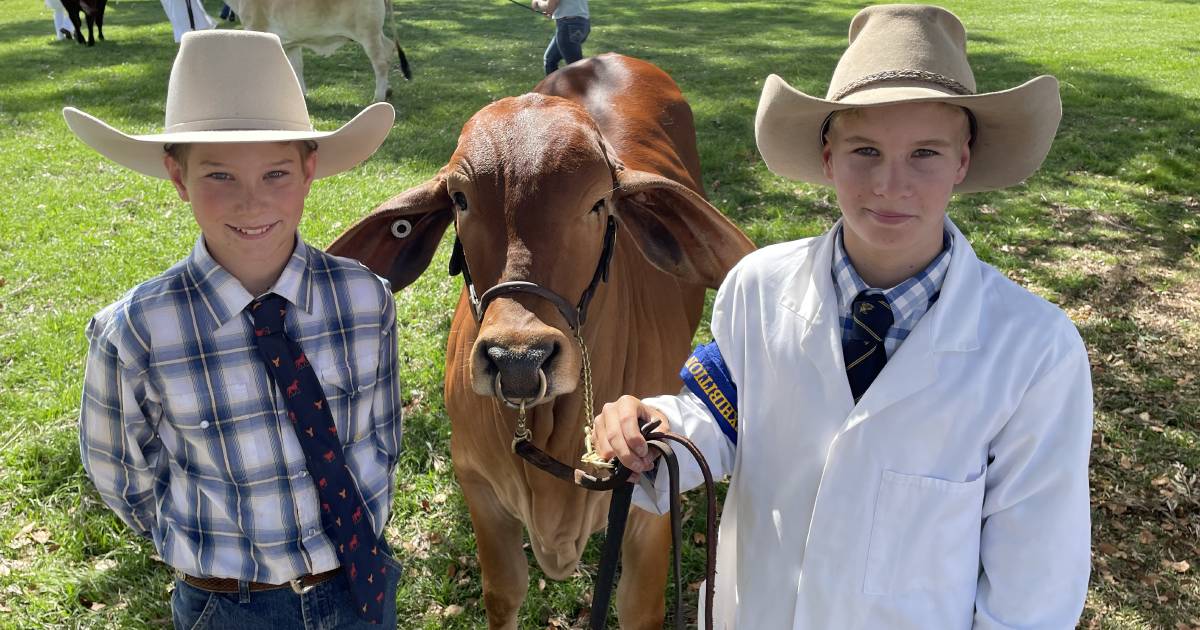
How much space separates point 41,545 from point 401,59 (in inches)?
378

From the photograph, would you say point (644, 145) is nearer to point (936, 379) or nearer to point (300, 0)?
point (936, 379)

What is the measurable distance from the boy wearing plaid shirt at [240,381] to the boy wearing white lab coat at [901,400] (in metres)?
0.68

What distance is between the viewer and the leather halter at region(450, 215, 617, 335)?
90.7 inches

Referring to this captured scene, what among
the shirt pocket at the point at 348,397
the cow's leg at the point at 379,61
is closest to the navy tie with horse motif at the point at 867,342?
the shirt pocket at the point at 348,397

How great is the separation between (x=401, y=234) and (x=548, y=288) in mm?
754

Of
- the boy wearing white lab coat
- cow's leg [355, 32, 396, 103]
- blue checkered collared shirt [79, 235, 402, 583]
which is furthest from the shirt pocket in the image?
cow's leg [355, 32, 396, 103]

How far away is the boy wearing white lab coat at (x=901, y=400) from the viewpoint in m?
1.59

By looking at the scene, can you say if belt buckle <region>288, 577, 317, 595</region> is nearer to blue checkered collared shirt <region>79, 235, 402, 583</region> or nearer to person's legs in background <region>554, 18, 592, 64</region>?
blue checkered collared shirt <region>79, 235, 402, 583</region>

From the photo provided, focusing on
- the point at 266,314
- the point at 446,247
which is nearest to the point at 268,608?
the point at 266,314

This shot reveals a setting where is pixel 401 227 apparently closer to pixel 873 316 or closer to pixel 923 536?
pixel 873 316

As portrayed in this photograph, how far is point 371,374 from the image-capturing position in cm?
215

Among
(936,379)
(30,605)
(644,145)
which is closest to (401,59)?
(644,145)

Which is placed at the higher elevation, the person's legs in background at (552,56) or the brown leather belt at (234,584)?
the person's legs in background at (552,56)

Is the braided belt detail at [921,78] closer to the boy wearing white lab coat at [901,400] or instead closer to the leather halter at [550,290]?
the boy wearing white lab coat at [901,400]
